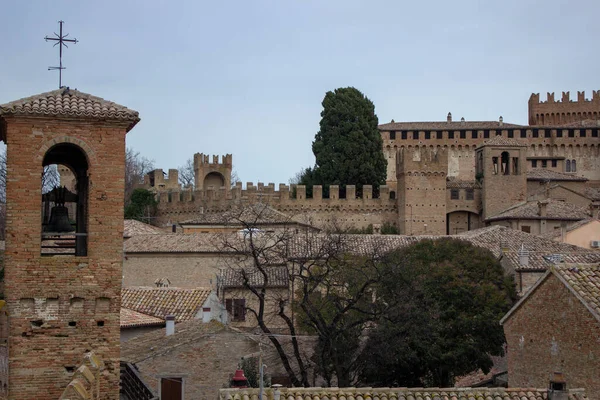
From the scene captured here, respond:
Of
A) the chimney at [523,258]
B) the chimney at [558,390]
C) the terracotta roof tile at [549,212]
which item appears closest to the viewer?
the chimney at [558,390]

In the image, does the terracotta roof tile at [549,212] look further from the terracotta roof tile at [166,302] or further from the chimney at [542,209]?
the terracotta roof tile at [166,302]

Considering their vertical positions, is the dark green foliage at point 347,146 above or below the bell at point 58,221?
above

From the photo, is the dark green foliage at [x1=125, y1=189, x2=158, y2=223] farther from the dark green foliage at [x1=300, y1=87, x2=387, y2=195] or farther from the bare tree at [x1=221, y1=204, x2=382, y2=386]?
the bare tree at [x1=221, y1=204, x2=382, y2=386]

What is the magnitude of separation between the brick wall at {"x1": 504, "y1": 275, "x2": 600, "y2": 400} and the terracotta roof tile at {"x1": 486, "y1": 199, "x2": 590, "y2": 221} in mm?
35727

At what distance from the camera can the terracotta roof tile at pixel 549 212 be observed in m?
56.2

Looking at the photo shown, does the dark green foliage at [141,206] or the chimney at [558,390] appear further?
the dark green foliage at [141,206]

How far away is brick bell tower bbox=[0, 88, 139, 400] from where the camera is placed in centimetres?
1398

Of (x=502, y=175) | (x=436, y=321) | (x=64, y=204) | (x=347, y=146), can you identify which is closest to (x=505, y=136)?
(x=502, y=175)

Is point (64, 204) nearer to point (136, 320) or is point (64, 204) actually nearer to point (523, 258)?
point (136, 320)

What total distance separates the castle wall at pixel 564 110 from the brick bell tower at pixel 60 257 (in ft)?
273

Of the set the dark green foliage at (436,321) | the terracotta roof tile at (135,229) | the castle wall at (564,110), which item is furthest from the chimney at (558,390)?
the castle wall at (564,110)

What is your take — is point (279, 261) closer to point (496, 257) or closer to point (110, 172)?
point (496, 257)

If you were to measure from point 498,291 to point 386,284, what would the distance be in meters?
4.52

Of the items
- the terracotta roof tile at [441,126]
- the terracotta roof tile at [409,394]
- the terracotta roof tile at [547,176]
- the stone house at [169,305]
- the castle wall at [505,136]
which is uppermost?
the terracotta roof tile at [441,126]
